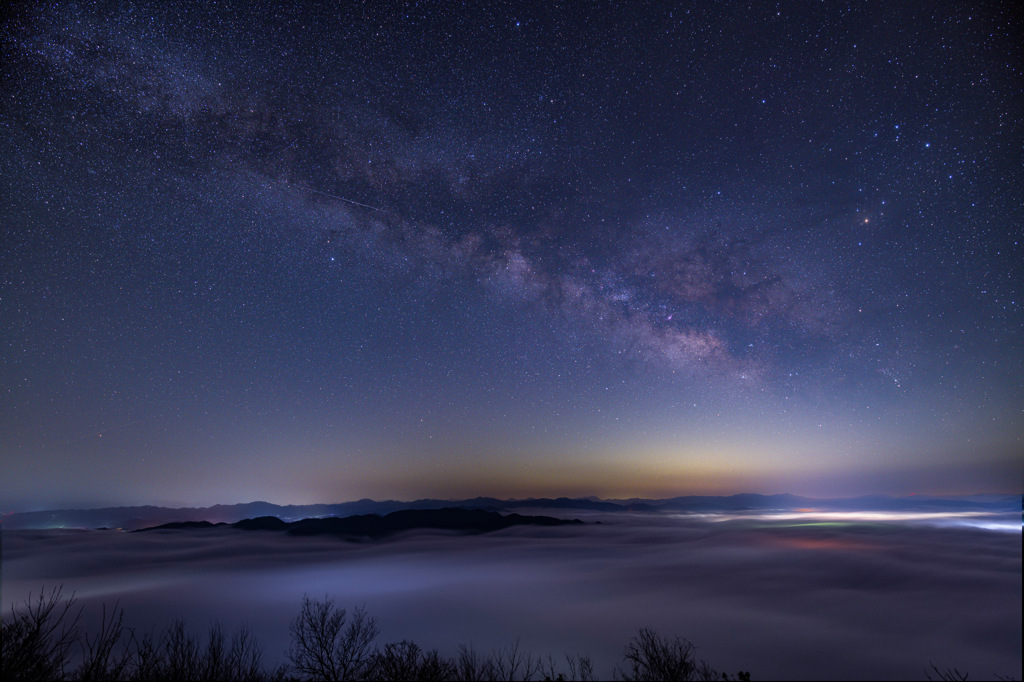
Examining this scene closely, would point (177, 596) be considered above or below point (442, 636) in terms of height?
above

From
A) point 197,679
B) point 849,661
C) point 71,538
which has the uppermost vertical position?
point 197,679

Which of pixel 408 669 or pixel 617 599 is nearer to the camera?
pixel 408 669

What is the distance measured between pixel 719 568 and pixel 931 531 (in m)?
105

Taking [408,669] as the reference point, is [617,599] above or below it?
below

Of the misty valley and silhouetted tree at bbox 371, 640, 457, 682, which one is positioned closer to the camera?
silhouetted tree at bbox 371, 640, 457, 682

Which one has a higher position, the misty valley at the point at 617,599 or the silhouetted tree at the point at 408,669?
the silhouetted tree at the point at 408,669

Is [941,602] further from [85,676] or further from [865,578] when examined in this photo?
[85,676]

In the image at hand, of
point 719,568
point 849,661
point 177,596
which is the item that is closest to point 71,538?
point 177,596

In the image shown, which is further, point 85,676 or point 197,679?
point 197,679

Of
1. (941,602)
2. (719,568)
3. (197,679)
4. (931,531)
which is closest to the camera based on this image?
(197,679)

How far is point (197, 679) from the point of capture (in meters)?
27.3

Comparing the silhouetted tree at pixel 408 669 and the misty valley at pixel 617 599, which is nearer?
the silhouetted tree at pixel 408 669

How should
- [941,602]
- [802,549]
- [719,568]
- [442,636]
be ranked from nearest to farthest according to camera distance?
[941,602]
[442,636]
[719,568]
[802,549]

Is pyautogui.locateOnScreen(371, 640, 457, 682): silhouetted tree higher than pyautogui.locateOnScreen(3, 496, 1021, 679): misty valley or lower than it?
higher
